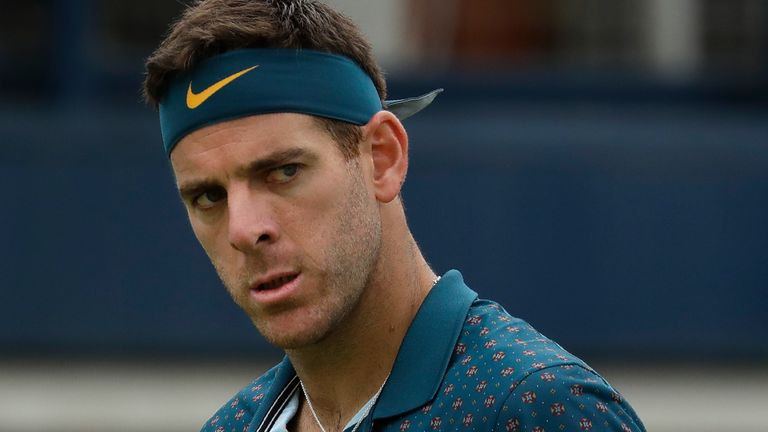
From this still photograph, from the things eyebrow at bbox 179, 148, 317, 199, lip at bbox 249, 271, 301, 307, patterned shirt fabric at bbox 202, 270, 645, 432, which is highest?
eyebrow at bbox 179, 148, 317, 199

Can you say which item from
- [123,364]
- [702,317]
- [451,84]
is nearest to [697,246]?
[702,317]

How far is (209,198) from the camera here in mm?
2859

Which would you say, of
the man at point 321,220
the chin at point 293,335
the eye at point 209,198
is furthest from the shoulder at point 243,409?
the eye at point 209,198

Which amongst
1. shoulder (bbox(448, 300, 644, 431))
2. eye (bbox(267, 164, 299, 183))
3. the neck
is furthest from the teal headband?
shoulder (bbox(448, 300, 644, 431))

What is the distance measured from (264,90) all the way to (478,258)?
261 inches

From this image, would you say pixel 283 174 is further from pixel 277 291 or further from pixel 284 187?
pixel 277 291

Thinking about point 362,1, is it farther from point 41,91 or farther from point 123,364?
point 123,364

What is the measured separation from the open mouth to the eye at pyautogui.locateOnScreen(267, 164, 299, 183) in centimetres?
18

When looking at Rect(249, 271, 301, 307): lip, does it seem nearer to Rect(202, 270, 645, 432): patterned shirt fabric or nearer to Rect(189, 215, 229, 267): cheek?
Rect(189, 215, 229, 267): cheek

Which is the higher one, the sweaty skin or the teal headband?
the teal headband

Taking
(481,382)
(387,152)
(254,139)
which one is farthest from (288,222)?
(481,382)

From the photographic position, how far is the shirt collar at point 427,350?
9.01ft

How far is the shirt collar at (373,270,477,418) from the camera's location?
9.01ft

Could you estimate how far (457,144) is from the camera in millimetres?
9477
